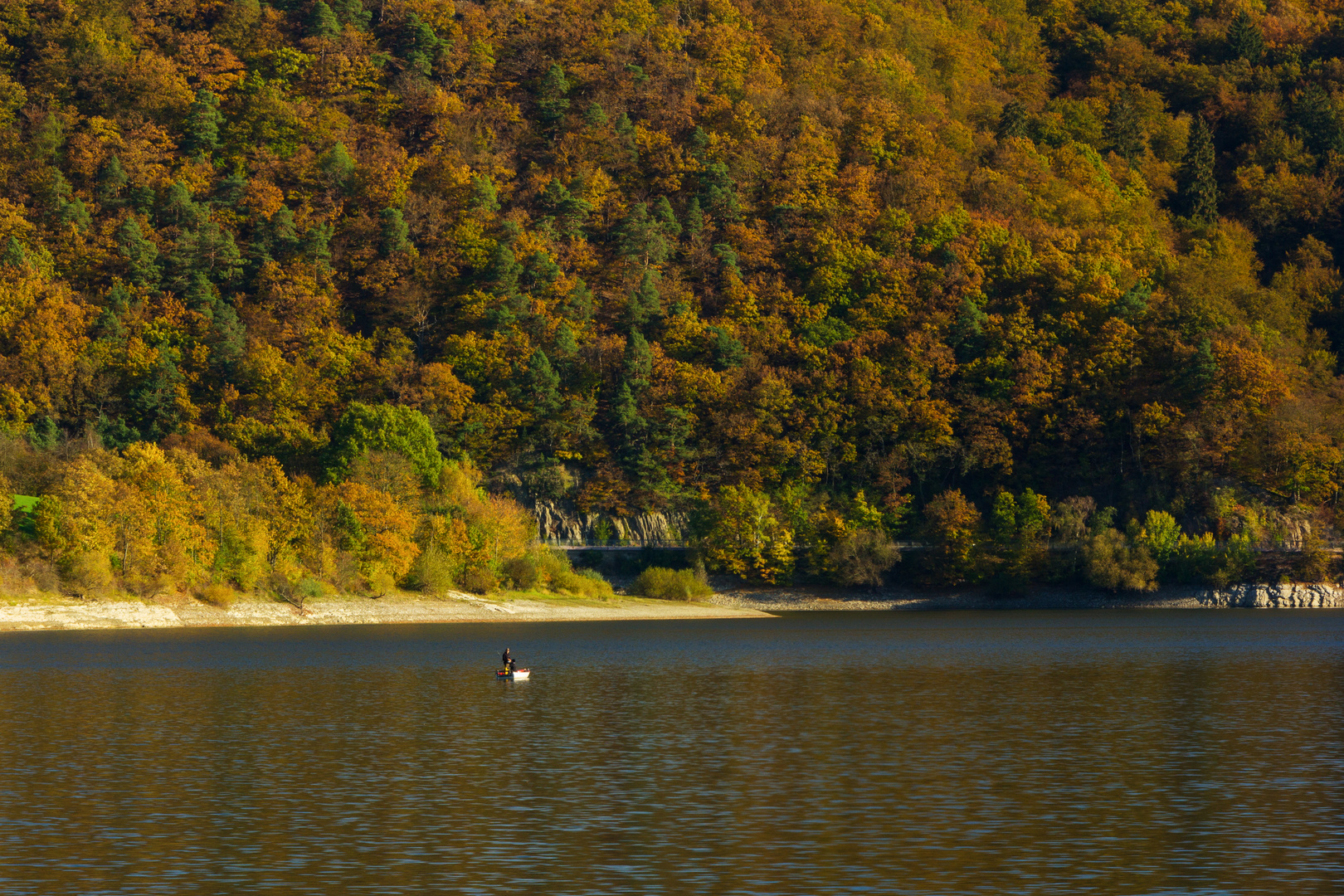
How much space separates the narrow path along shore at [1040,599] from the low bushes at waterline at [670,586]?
7.09 ft

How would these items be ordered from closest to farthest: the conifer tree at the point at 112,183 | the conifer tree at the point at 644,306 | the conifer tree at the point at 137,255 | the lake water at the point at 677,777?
1. the lake water at the point at 677,777
2. the conifer tree at the point at 644,306
3. the conifer tree at the point at 137,255
4. the conifer tree at the point at 112,183

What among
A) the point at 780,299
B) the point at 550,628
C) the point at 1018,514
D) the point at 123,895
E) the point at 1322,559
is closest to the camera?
the point at 123,895

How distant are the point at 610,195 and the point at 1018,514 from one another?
76.5 meters

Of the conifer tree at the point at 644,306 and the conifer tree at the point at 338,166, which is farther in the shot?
the conifer tree at the point at 338,166

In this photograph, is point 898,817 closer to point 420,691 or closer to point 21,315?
point 420,691

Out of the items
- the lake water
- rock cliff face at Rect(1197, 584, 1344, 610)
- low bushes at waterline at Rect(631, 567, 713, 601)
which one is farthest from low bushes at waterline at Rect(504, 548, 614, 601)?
rock cliff face at Rect(1197, 584, 1344, 610)

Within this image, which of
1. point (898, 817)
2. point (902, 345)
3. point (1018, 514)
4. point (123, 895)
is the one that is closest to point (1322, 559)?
point (1018, 514)

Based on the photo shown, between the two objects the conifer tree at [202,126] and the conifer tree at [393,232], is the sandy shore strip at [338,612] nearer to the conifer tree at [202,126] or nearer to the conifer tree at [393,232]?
the conifer tree at [393,232]

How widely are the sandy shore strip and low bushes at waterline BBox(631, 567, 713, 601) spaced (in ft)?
5.25

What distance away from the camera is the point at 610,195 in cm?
19075

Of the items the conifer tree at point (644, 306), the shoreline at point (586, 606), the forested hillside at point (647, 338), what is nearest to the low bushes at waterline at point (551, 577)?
the shoreline at point (586, 606)

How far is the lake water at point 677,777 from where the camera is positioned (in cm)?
2500

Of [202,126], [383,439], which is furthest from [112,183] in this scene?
[383,439]

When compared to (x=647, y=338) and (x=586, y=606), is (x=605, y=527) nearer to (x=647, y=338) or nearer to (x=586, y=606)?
→ (x=586, y=606)
